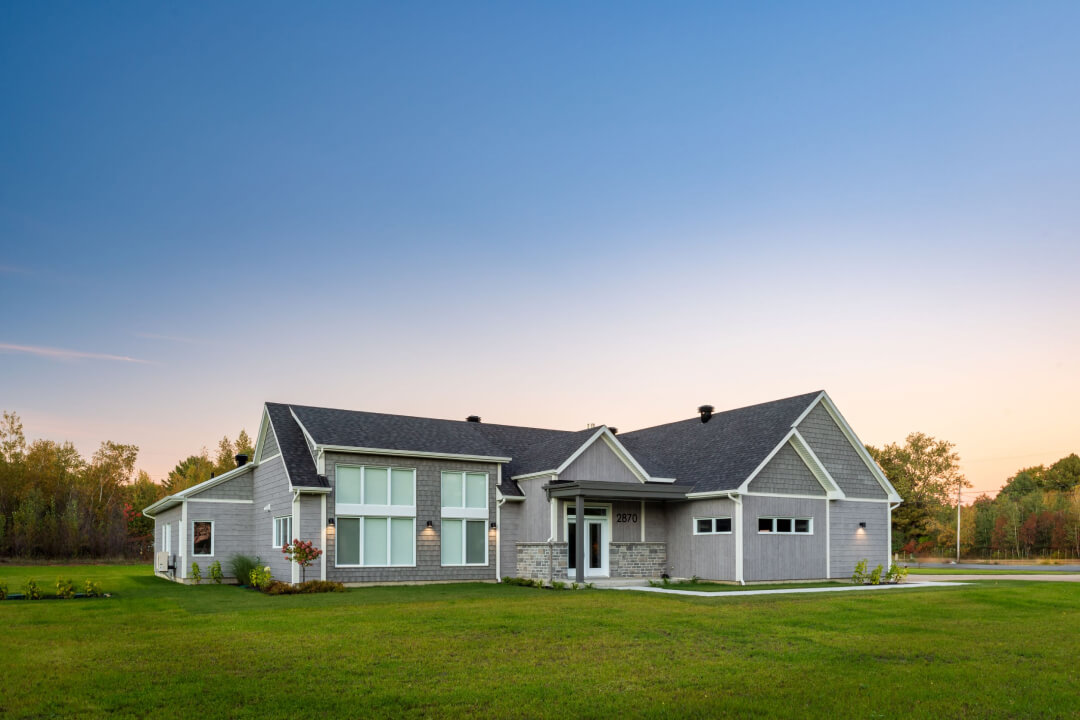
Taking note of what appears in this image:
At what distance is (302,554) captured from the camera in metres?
20.9

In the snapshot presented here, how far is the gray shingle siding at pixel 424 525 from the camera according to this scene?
22.2 m

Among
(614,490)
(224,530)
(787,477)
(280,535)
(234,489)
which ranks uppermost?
(787,477)

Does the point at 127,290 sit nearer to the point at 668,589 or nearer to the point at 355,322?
the point at 355,322

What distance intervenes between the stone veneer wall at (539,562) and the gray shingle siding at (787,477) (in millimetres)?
5970

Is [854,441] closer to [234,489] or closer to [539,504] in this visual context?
[539,504]

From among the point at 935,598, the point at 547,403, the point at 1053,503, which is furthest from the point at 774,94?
the point at 1053,503

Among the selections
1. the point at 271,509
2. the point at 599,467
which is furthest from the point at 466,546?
the point at 271,509

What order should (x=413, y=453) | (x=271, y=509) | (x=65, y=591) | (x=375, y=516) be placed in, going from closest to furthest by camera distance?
1. (x=65, y=591)
2. (x=375, y=516)
3. (x=413, y=453)
4. (x=271, y=509)

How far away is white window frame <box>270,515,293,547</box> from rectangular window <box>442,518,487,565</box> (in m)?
4.53

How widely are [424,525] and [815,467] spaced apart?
12312 millimetres

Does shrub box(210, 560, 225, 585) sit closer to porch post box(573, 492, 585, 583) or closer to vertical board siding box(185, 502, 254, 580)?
vertical board siding box(185, 502, 254, 580)

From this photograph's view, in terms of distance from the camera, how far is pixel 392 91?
21578 millimetres

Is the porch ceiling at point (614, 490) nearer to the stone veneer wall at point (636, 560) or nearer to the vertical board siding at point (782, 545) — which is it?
the stone veneer wall at point (636, 560)

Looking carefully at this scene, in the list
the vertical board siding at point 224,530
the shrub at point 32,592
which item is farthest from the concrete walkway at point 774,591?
the shrub at point 32,592
